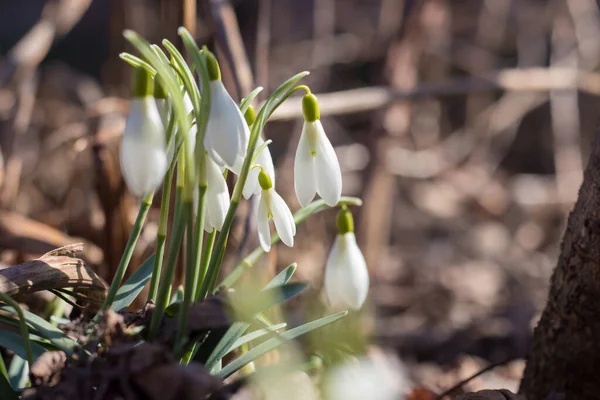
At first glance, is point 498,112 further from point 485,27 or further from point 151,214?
point 151,214

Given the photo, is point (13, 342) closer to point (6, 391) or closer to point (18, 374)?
point (6, 391)

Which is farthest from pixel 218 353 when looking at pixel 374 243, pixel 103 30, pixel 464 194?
pixel 103 30

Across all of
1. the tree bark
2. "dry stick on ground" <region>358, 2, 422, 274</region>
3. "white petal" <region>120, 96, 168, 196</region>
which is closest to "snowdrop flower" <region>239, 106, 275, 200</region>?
"white petal" <region>120, 96, 168, 196</region>

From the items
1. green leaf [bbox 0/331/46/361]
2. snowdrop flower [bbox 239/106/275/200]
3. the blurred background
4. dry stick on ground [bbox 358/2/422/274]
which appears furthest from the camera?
dry stick on ground [bbox 358/2/422/274]

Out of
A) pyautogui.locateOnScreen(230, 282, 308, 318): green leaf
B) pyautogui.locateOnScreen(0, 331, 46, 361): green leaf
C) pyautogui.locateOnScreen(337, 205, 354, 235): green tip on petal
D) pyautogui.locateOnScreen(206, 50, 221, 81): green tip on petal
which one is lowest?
pyautogui.locateOnScreen(0, 331, 46, 361): green leaf

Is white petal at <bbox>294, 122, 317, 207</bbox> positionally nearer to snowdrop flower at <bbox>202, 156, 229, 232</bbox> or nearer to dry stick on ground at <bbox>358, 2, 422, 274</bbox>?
snowdrop flower at <bbox>202, 156, 229, 232</bbox>
